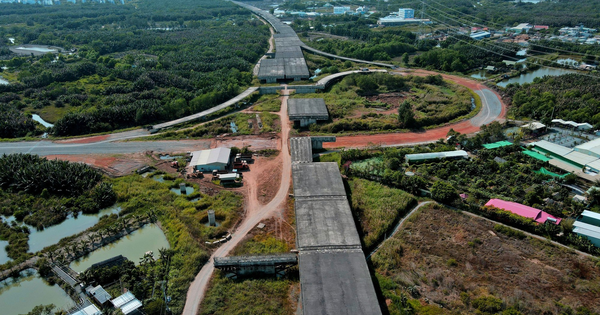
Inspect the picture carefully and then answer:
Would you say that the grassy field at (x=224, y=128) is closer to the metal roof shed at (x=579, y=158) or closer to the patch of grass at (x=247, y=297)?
the patch of grass at (x=247, y=297)

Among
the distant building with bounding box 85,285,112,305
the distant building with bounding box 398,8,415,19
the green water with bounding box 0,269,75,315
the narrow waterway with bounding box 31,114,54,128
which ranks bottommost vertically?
the green water with bounding box 0,269,75,315

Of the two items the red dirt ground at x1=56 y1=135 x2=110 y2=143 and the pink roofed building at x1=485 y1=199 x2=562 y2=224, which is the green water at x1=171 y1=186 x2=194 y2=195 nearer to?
the red dirt ground at x1=56 y1=135 x2=110 y2=143

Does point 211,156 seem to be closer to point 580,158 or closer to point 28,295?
point 28,295

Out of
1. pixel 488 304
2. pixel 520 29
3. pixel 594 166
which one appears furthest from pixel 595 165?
pixel 520 29

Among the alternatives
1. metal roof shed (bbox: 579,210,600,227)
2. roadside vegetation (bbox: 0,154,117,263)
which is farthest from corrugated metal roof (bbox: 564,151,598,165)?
roadside vegetation (bbox: 0,154,117,263)

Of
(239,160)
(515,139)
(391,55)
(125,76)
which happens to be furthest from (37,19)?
(515,139)

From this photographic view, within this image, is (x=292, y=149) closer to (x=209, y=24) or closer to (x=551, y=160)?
(x=551, y=160)
